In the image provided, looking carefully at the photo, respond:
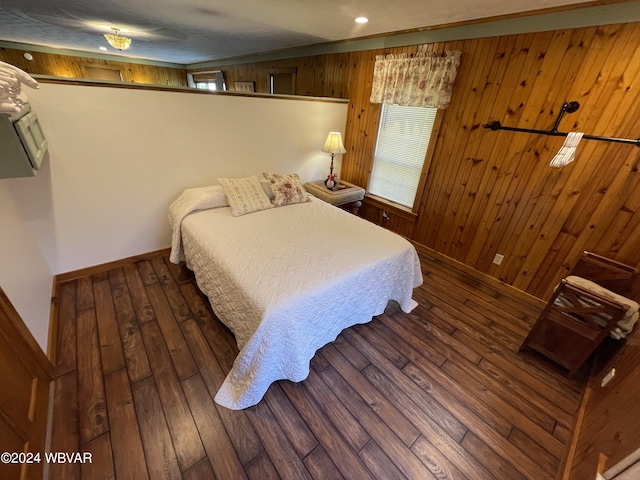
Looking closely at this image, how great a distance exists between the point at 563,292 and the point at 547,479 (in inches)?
42.1

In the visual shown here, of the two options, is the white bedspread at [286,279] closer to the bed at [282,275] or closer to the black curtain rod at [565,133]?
the bed at [282,275]

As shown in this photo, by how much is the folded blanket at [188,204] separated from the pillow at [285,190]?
1.54ft

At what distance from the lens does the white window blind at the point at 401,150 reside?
282 cm

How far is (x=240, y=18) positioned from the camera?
268 centimetres

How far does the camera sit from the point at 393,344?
189 cm

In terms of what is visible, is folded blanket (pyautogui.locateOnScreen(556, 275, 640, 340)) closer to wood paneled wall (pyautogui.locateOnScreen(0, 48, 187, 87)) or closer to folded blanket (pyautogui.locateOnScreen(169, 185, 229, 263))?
folded blanket (pyautogui.locateOnScreen(169, 185, 229, 263))

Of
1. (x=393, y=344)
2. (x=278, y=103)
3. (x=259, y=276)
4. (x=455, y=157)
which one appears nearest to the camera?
(x=259, y=276)

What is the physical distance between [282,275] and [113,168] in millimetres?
1781

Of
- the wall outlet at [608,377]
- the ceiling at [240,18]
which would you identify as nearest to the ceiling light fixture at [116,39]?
the ceiling at [240,18]

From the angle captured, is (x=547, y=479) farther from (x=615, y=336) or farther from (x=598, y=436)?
(x=615, y=336)

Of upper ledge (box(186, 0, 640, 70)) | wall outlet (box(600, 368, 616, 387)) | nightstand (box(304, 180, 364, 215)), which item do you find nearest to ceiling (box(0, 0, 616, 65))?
upper ledge (box(186, 0, 640, 70))

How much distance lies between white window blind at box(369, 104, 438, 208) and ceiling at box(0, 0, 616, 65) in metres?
0.77

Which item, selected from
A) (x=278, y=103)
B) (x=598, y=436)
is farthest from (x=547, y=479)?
(x=278, y=103)

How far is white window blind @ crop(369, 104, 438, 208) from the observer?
9.24 feet
